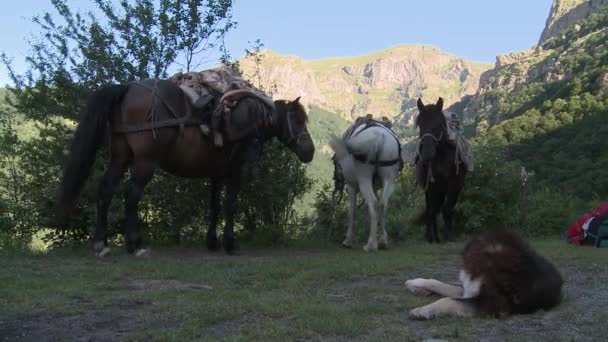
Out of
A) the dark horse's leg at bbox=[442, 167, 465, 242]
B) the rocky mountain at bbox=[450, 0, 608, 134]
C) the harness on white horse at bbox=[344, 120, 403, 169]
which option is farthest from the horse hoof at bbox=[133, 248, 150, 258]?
the rocky mountain at bbox=[450, 0, 608, 134]

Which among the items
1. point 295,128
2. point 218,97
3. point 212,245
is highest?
point 218,97

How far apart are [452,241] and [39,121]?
8.14 m

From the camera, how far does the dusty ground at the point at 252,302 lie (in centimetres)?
332

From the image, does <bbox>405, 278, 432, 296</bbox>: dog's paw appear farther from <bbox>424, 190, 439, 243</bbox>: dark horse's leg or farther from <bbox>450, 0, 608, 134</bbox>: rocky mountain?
<bbox>450, 0, 608, 134</bbox>: rocky mountain

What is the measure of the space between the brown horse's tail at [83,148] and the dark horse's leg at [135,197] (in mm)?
582

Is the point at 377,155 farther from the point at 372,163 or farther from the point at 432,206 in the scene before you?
the point at 432,206

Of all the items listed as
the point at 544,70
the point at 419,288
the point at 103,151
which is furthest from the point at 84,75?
the point at 544,70

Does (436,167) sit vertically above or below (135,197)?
above

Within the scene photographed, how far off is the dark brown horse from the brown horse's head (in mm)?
1871

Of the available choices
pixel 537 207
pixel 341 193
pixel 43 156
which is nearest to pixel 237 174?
pixel 341 193

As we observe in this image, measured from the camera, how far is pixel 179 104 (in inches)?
294

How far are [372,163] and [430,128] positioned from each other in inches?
46.1

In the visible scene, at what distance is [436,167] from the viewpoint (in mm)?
9477

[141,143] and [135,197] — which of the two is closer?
[141,143]
